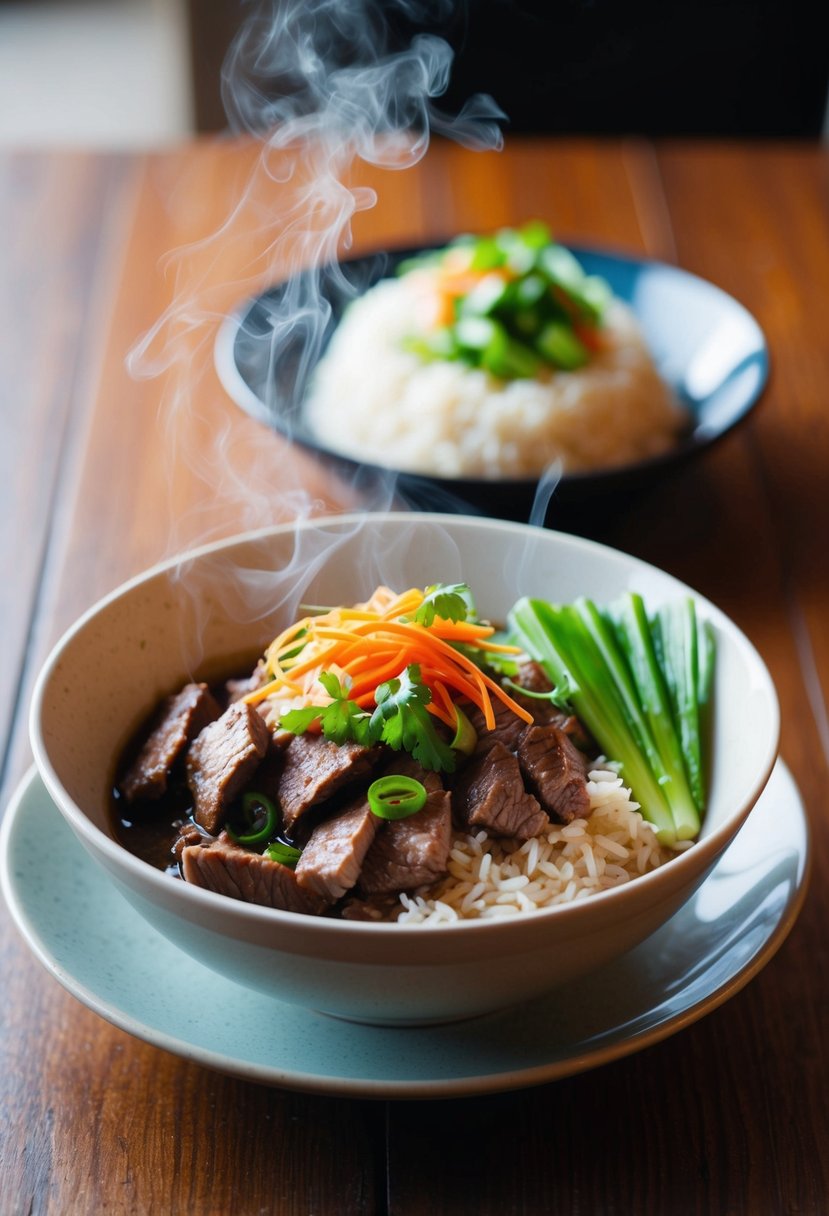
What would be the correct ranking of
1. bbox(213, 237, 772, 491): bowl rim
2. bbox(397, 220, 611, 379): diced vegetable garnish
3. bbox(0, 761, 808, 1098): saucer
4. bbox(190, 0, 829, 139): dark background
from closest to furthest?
1. bbox(0, 761, 808, 1098): saucer
2. bbox(213, 237, 772, 491): bowl rim
3. bbox(397, 220, 611, 379): diced vegetable garnish
4. bbox(190, 0, 829, 139): dark background

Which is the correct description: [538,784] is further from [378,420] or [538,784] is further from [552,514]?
[378,420]

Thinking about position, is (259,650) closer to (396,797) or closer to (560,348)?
(396,797)

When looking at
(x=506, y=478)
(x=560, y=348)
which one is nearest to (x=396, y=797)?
(x=506, y=478)

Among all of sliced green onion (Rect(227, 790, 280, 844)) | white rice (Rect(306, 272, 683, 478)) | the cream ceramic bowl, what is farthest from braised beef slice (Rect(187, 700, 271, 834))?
white rice (Rect(306, 272, 683, 478))

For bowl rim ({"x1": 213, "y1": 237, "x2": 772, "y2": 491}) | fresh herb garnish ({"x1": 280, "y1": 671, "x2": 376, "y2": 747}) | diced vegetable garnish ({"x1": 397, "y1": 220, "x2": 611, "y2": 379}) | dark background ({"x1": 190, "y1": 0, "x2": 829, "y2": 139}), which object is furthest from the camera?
dark background ({"x1": 190, "y1": 0, "x2": 829, "y2": 139})

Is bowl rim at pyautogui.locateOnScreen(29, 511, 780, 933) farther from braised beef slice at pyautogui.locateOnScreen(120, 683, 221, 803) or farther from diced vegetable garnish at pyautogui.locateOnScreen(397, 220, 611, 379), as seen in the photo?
diced vegetable garnish at pyautogui.locateOnScreen(397, 220, 611, 379)

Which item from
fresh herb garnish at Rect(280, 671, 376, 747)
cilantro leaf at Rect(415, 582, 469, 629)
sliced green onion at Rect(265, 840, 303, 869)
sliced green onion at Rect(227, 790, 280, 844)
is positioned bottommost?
sliced green onion at Rect(227, 790, 280, 844)

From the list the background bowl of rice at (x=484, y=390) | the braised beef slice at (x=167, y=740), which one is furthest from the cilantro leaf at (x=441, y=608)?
the background bowl of rice at (x=484, y=390)
